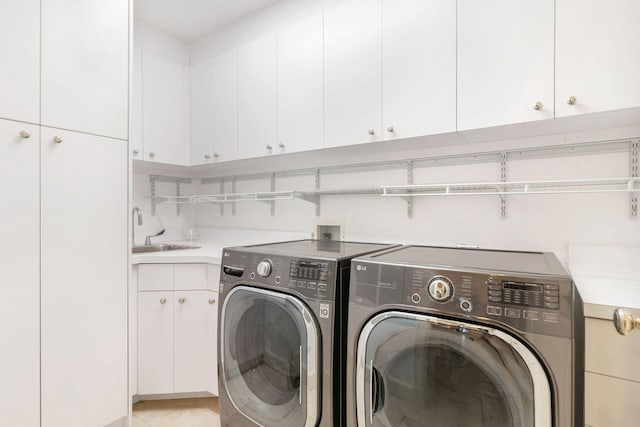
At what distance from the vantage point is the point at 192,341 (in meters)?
2.13

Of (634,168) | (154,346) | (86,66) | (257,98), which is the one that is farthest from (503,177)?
(154,346)

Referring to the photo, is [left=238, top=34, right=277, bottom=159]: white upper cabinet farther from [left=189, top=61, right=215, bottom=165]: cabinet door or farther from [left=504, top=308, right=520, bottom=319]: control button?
[left=504, top=308, right=520, bottom=319]: control button

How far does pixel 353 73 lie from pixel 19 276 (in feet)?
6.13

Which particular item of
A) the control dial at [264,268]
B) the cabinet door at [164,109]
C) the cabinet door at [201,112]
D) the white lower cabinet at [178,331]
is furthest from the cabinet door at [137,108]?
the control dial at [264,268]

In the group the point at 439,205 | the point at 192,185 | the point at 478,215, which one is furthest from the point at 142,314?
the point at 478,215

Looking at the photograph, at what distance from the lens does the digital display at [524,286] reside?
3.04ft

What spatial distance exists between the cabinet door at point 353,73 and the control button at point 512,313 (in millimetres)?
1077

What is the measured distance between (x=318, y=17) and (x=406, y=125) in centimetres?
90

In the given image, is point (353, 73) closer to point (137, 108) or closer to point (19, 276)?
point (137, 108)

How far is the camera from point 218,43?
255cm

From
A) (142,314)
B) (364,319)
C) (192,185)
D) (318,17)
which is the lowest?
(142,314)

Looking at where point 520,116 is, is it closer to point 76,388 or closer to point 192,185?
point 76,388

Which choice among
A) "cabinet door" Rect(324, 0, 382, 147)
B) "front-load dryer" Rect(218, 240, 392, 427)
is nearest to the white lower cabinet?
"front-load dryer" Rect(218, 240, 392, 427)

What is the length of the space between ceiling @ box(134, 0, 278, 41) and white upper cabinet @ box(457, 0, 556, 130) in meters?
1.43
